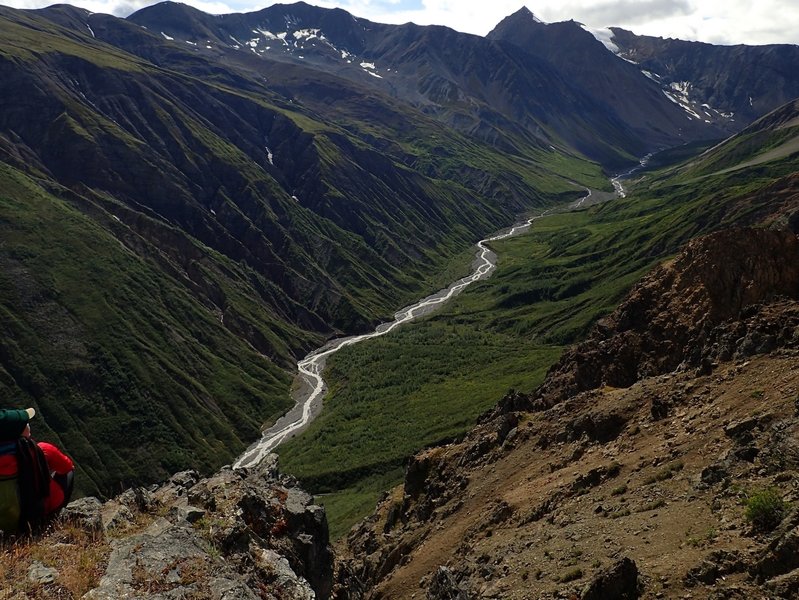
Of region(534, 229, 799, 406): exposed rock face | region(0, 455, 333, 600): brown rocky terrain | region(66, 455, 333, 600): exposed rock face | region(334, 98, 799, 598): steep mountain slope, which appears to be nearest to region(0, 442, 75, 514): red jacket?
region(0, 455, 333, 600): brown rocky terrain

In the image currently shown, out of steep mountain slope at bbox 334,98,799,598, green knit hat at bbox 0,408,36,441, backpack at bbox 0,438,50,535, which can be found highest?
green knit hat at bbox 0,408,36,441

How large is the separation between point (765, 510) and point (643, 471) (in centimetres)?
1026

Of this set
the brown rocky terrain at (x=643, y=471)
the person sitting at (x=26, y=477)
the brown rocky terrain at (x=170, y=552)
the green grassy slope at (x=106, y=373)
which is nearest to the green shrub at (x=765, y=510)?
the brown rocky terrain at (x=643, y=471)

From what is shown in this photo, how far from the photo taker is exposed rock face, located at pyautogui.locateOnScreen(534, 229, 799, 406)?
4547cm

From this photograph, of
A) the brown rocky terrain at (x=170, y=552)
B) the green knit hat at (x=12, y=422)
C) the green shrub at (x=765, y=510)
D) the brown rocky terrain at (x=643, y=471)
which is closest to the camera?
the green knit hat at (x=12, y=422)

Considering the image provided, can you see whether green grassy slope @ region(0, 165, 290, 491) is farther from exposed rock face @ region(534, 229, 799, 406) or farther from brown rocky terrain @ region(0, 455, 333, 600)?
exposed rock face @ region(534, 229, 799, 406)

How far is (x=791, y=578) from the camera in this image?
61.0ft

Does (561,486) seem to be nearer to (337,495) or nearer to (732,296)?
(732,296)

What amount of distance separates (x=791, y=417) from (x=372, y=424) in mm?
131746

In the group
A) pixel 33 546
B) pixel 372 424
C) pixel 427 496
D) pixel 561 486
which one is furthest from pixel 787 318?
pixel 372 424

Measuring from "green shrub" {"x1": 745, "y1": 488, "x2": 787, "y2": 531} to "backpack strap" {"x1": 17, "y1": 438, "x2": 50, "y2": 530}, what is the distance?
77.2 feet

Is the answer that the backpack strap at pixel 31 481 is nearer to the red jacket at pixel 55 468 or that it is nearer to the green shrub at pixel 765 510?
the red jacket at pixel 55 468

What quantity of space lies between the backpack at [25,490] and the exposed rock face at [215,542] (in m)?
2.68

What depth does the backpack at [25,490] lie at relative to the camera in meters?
15.4
